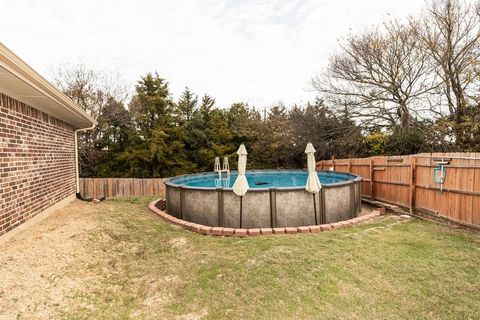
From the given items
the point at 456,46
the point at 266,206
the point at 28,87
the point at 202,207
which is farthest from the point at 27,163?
the point at 456,46

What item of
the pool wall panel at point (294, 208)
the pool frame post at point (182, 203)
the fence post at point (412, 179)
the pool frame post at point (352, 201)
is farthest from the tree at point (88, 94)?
the fence post at point (412, 179)

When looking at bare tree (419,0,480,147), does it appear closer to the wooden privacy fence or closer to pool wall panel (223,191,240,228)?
pool wall panel (223,191,240,228)

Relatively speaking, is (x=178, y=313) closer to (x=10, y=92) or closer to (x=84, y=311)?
(x=84, y=311)

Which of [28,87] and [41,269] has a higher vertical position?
[28,87]

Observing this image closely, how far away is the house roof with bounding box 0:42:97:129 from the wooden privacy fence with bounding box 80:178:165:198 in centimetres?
646

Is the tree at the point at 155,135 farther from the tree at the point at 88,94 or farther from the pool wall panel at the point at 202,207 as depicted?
the pool wall panel at the point at 202,207

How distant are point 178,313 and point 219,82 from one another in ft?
86.1

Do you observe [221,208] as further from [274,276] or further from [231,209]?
[274,276]

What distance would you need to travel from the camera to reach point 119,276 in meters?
3.93

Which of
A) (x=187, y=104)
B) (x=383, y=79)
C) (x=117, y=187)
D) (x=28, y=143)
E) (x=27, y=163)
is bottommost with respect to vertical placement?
(x=117, y=187)

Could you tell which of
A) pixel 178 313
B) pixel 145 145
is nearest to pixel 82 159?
pixel 145 145

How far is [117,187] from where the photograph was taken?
13.1 m

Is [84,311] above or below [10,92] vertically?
below

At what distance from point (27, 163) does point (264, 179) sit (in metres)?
10.8
